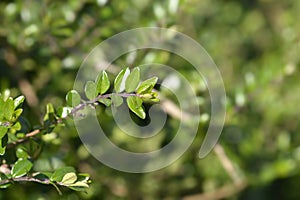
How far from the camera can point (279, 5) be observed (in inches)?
125

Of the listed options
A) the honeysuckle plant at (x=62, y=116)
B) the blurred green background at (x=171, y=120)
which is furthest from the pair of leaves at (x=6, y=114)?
the blurred green background at (x=171, y=120)

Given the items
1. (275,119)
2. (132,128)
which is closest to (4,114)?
(132,128)

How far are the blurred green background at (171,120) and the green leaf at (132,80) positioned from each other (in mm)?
248

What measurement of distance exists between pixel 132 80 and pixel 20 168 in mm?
209

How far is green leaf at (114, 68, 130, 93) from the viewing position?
2.95 feet

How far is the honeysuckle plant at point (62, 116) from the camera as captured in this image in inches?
34.0

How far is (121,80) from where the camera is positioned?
0.91 meters

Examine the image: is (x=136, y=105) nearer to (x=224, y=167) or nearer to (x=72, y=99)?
(x=72, y=99)

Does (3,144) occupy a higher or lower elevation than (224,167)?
lower

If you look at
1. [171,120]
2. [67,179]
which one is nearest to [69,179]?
[67,179]

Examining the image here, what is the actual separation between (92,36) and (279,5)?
6.29 feet

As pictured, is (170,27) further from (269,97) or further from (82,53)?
(269,97)

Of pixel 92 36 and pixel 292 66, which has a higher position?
pixel 292 66

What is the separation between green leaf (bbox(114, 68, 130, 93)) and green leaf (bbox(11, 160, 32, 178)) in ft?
0.56
